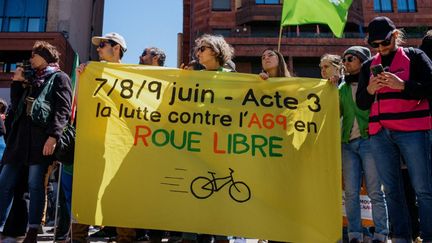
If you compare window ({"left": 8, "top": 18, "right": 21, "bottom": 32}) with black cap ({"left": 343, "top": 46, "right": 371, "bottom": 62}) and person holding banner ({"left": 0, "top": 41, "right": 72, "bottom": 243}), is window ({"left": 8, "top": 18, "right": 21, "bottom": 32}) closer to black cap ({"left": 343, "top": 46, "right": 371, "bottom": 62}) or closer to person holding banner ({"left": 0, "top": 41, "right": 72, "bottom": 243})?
person holding banner ({"left": 0, "top": 41, "right": 72, "bottom": 243})

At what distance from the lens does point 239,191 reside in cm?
371

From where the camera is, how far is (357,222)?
4.06 metres

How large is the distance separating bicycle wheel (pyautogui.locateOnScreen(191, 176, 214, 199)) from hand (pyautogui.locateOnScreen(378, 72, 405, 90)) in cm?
166

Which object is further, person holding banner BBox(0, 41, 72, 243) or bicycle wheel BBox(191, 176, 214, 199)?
person holding banner BBox(0, 41, 72, 243)

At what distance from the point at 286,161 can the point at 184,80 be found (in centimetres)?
121

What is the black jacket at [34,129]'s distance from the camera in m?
3.85

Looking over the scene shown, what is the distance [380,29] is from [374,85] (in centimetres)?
49

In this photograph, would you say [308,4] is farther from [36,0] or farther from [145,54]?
[36,0]

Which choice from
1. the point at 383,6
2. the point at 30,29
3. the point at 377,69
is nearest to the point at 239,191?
the point at 377,69

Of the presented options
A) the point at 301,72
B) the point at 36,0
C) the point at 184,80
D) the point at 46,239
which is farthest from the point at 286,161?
the point at 301,72

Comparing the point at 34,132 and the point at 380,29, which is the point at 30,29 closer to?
the point at 34,132

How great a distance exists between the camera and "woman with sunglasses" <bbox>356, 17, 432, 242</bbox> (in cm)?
328

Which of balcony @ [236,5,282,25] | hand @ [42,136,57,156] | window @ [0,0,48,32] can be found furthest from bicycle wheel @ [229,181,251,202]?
balcony @ [236,5,282,25]

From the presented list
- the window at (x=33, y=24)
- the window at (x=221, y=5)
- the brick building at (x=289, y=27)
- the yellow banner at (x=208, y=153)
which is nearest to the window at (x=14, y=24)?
the window at (x=33, y=24)
